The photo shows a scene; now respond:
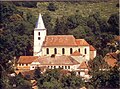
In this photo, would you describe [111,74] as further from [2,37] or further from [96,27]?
[96,27]

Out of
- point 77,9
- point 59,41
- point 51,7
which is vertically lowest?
point 77,9

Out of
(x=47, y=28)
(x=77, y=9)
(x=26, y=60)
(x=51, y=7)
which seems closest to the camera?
(x=26, y=60)

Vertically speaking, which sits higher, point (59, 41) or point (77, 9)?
point (59, 41)

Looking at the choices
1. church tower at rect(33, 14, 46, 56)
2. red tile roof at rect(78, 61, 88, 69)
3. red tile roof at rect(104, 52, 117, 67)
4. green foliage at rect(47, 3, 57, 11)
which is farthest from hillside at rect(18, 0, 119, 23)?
red tile roof at rect(78, 61, 88, 69)

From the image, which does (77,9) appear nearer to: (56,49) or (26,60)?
(56,49)

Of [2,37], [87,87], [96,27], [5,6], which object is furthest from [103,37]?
[87,87]

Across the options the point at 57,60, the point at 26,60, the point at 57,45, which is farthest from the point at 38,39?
the point at 57,60

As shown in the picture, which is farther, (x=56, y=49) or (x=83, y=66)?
(x=56, y=49)

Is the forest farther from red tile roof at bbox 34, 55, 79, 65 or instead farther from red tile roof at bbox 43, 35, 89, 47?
red tile roof at bbox 43, 35, 89, 47
